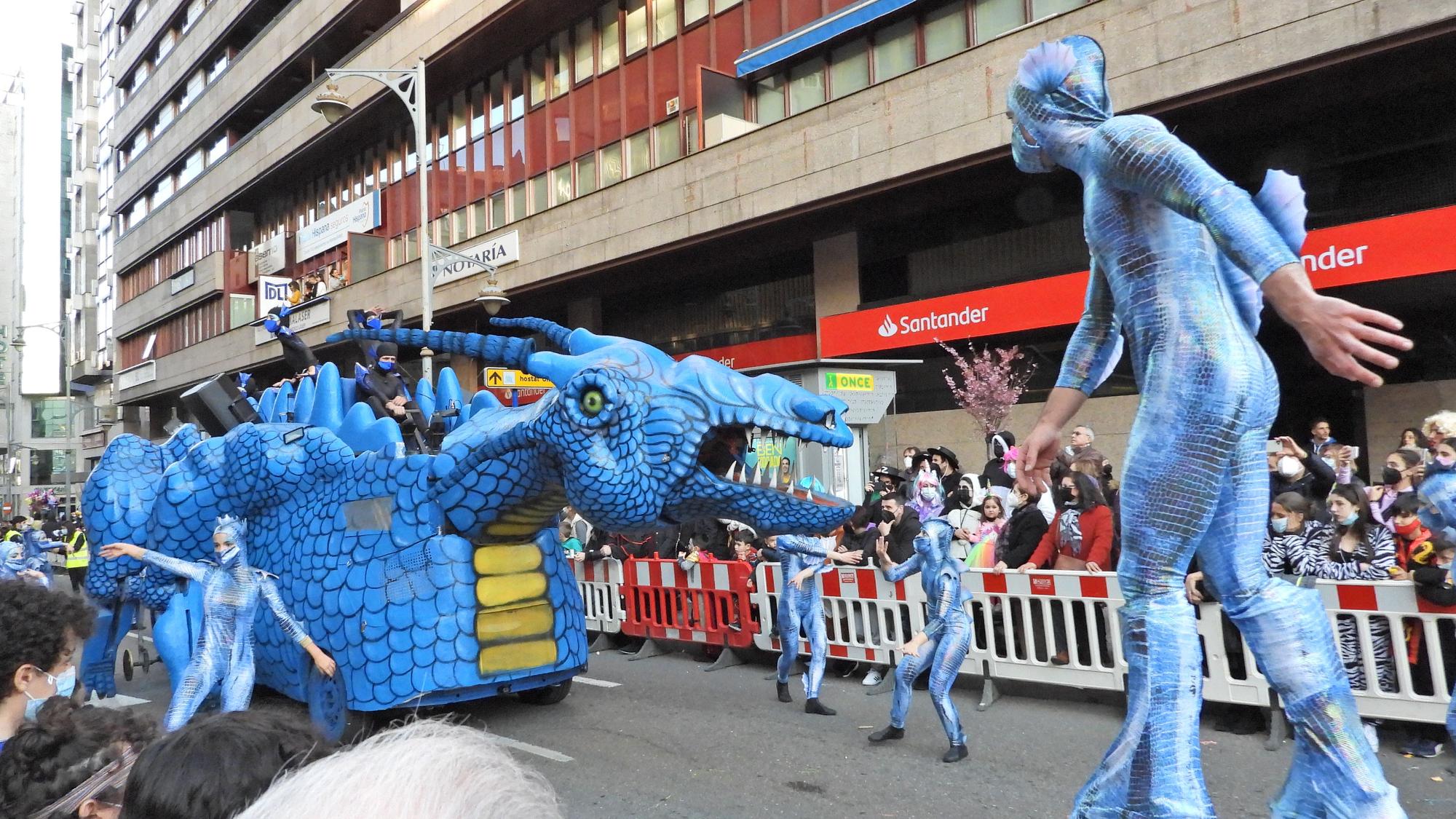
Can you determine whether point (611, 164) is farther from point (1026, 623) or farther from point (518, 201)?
point (1026, 623)

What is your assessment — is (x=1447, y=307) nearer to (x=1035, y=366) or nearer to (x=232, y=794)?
(x=1035, y=366)

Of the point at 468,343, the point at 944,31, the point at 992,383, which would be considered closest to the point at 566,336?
the point at 468,343

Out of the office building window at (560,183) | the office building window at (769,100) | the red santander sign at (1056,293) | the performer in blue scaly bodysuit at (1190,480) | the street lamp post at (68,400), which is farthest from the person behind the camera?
the street lamp post at (68,400)

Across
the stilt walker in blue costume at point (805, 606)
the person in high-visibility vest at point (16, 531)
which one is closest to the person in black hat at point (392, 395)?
the stilt walker in blue costume at point (805, 606)

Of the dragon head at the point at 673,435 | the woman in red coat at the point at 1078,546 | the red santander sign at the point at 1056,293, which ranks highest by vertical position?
the red santander sign at the point at 1056,293

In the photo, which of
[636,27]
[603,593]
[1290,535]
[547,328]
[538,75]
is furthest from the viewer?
[538,75]

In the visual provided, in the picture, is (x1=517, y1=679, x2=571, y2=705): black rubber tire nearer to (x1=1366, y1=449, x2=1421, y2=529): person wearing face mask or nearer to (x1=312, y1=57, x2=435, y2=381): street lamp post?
(x1=1366, y1=449, x2=1421, y2=529): person wearing face mask

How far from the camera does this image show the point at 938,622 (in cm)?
577

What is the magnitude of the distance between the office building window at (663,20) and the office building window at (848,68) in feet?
12.5

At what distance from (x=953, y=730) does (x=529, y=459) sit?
2.62 m

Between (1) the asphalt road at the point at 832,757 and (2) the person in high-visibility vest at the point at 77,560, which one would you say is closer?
(1) the asphalt road at the point at 832,757

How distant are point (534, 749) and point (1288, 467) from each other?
19.1 ft

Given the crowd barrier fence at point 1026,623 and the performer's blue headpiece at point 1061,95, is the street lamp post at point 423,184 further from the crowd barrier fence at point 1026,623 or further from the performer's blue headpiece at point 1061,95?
the performer's blue headpiece at point 1061,95

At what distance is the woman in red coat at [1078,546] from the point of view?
6.72m
